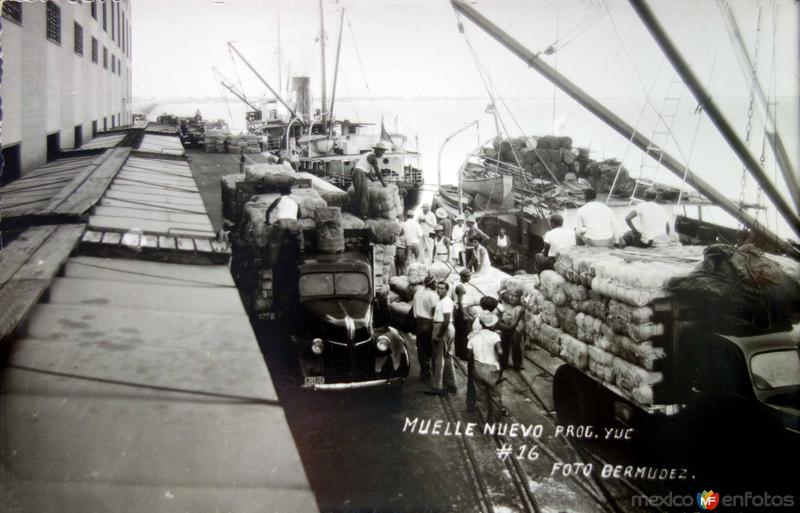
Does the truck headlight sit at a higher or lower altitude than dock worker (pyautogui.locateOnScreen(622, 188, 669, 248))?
lower

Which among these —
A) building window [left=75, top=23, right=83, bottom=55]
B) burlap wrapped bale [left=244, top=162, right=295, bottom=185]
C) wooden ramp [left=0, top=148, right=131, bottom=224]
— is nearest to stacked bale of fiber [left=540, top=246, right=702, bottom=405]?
wooden ramp [left=0, top=148, right=131, bottom=224]

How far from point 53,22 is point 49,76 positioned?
1407 millimetres

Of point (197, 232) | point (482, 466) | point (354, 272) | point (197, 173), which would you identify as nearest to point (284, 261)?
point (354, 272)

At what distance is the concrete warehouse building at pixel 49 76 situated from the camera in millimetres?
6949

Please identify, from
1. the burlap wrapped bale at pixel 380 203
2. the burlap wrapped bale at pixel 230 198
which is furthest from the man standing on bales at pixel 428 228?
the burlap wrapped bale at pixel 230 198

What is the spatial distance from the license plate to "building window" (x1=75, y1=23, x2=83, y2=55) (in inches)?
356

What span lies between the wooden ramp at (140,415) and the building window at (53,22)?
7.78 meters

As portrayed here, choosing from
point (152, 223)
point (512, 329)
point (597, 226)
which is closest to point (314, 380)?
point (152, 223)

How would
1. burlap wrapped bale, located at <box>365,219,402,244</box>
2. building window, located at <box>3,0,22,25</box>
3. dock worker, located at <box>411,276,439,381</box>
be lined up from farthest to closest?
burlap wrapped bale, located at <box>365,219,402,244</box> < dock worker, located at <box>411,276,439,381</box> < building window, located at <box>3,0,22,25</box>

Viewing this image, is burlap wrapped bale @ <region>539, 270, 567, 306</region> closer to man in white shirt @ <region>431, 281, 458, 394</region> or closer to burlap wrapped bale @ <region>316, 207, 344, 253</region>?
man in white shirt @ <region>431, 281, 458, 394</region>

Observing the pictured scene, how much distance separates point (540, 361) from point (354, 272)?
403 centimetres

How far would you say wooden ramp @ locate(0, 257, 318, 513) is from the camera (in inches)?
81.0

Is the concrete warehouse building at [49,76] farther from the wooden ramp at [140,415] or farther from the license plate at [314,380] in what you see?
the license plate at [314,380]

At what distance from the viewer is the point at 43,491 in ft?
6.51
